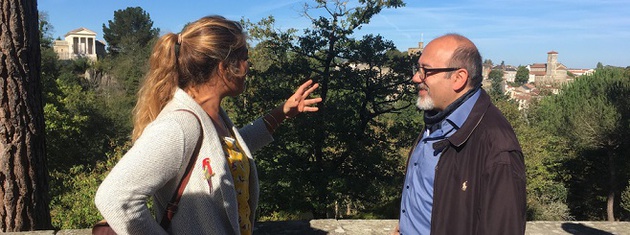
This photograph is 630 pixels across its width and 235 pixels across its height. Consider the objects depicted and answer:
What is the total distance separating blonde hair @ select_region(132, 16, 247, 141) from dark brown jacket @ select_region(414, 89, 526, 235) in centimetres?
100

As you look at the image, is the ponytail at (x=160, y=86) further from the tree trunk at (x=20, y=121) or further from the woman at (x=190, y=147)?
the tree trunk at (x=20, y=121)

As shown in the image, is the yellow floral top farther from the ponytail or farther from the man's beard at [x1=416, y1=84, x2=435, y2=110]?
the man's beard at [x1=416, y1=84, x2=435, y2=110]

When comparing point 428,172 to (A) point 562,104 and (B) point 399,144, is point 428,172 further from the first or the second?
(A) point 562,104

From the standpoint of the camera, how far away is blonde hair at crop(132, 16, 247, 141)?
5.18 feet

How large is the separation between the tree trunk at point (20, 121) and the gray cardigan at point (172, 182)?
2.28 meters

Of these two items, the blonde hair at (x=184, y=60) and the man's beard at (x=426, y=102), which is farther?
the man's beard at (x=426, y=102)

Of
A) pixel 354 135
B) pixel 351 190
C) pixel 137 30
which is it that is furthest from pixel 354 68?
pixel 137 30

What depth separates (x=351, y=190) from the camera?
39.8 feet

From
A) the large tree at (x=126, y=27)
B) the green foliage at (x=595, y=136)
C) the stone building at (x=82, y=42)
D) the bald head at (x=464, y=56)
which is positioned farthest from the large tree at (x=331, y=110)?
the stone building at (x=82, y=42)

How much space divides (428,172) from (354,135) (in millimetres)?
10559

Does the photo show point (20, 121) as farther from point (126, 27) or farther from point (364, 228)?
point (126, 27)

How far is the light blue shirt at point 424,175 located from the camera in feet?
6.24

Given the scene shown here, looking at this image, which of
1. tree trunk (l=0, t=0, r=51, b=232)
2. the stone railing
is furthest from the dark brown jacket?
tree trunk (l=0, t=0, r=51, b=232)

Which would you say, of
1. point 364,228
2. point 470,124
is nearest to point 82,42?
point 364,228
